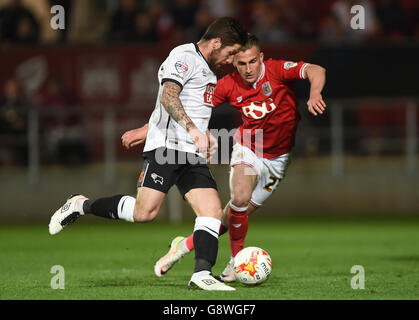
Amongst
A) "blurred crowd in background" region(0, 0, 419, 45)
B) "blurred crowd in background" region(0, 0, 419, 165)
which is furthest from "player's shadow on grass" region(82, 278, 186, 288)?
"blurred crowd in background" region(0, 0, 419, 45)

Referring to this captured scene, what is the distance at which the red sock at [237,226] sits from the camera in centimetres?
846

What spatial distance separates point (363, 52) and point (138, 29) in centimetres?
421

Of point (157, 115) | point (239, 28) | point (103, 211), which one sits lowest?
point (103, 211)

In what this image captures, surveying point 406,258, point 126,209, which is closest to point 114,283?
point 126,209

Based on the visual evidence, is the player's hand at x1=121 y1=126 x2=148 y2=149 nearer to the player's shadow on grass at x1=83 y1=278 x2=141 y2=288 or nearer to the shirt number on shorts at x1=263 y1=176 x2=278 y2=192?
the player's shadow on grass at x1=83 y1=278 x2=141 y2=288

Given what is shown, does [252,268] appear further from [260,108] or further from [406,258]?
[406,258]

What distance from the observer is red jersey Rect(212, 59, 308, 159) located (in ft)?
27.9

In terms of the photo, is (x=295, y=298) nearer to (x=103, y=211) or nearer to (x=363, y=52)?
(x=103, y=211)

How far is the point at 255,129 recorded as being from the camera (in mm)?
8672

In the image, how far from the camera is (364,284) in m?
7.48

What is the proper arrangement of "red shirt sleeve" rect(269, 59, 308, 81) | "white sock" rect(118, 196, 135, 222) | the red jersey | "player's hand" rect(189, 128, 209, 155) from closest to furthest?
1. "player's hand" rect(189, 128, 209, 155)
2. "white sock" rect(118, 196, 135, 222)
3. "red shirt sleeve" rect(269, 59, 308, 81)
4. the red jersey

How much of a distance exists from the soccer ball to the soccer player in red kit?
23.6 inches

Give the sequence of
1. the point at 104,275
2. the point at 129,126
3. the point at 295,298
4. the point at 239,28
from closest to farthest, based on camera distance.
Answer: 1. the point at 295,298
2. the point at 239,28
3. the point at 104,275
4. the point at 129,126
